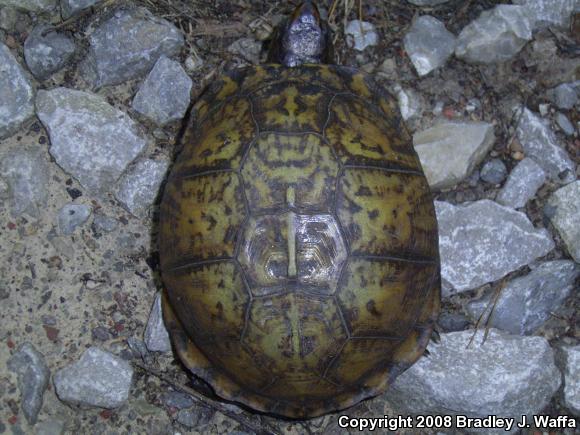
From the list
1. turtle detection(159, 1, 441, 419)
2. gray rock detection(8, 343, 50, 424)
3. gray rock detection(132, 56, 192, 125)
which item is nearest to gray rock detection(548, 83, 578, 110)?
turtle detection(159, 1, 441, 419)

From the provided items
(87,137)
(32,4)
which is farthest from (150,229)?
(32,4)

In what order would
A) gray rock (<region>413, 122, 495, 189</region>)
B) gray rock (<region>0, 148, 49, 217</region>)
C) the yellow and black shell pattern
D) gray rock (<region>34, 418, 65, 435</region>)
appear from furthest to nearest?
gray rock (<region>413, 122, 495, 189</region>) → gray rock (<region>0, 148, 49, 217</region>) → gray rock (<region>34, 418, 65, 435</region>) → the yellow and black shell pattern

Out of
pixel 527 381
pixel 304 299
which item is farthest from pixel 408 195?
pixel 527 381

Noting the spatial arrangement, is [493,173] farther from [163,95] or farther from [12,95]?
[12,95]

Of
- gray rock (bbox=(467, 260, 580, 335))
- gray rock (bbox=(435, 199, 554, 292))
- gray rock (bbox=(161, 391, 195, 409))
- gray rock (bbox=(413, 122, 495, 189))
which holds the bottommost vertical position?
gray rock (bbox=(161, 391, 195, 409))

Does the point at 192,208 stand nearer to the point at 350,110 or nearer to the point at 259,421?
the point at 350,110

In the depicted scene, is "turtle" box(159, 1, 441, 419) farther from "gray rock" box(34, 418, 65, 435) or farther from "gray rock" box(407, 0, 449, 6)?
"gray rock" box(407, 0, 449, 6)
